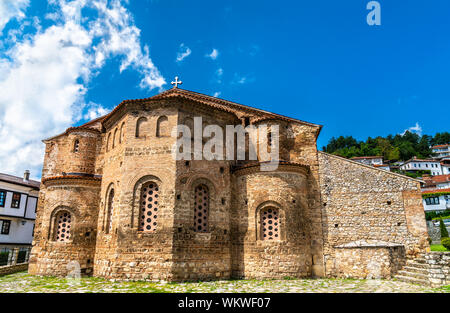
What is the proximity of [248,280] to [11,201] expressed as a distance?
23732 millimetres

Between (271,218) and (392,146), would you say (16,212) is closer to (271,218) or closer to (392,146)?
(271,218)

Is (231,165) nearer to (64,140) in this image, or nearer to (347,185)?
(347,185)

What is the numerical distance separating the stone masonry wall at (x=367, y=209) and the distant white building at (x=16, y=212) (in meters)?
25.8

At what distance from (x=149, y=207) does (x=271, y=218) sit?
532cm

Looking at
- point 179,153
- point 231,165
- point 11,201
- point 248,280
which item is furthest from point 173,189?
point 11,201

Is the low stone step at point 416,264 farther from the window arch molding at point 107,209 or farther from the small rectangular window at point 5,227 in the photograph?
the small rectangular window at point 5,227

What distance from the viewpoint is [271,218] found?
1327 cm

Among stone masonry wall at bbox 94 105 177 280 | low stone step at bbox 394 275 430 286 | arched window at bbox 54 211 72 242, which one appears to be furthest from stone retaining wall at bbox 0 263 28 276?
low stone step at bbox 394 275 430 286

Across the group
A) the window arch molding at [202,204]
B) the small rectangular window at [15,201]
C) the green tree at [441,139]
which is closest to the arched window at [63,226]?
the window arch molding at [202,204]

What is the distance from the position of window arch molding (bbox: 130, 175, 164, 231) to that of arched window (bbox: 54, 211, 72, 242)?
4.27 meters

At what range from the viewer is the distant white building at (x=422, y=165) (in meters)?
66.4

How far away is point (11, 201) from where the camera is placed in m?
25.8

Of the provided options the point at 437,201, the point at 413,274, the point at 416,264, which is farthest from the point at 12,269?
the point at 437,201

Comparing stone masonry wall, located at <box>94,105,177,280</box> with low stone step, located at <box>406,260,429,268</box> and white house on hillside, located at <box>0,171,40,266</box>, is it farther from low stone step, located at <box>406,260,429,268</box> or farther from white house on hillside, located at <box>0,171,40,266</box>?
white house on hillside, located at <box>0,171,40,266</box>
